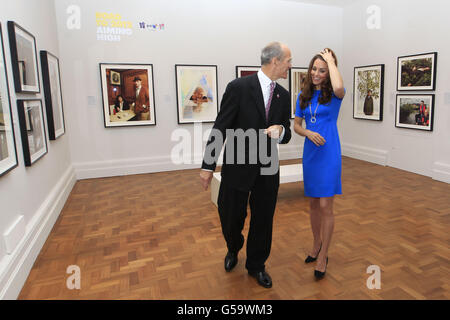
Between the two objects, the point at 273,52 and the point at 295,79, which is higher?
the point at 295,79

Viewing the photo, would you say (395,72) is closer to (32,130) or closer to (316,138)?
(316,138)

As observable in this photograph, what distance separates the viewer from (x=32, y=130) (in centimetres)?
401

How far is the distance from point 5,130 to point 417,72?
730 cm

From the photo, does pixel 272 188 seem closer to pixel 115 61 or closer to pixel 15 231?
pixel 15 231

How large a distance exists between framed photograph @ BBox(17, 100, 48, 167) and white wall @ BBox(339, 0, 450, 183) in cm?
705

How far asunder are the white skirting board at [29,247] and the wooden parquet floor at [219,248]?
0.32 ft

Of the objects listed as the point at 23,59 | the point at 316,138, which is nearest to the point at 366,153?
the point at 316,138

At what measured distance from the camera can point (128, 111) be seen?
7273 millimetres

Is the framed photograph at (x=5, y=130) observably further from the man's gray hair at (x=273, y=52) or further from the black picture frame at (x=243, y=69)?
the black picture frame at (x=243, y=69)

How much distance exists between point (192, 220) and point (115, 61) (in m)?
4.34

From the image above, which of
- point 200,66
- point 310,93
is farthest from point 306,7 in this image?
point 310,93

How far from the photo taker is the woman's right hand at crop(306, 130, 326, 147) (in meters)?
2.87

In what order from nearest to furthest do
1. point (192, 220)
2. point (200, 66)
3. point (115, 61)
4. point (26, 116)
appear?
point (26, 116) → point (192, 220) → point (115, 61) → point (200, 66)

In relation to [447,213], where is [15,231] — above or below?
above
